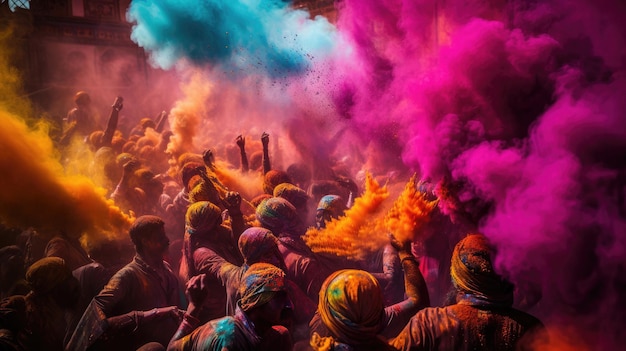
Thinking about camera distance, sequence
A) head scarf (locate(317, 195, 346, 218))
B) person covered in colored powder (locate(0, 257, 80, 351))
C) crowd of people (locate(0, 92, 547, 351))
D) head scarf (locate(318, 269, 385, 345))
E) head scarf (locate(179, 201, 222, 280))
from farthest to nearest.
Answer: head scarf (locate(317, 195, 346, 218))
head scarf (locate(179, 201, 222, 280))
person covered in colored powder (locate(0, 257, 80, 351))
crowd of people (locate(0, 92, 547, 351))
head scarf (locate(318, 269, 385, 345))

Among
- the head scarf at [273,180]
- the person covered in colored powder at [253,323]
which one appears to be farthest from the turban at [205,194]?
the person covered in colored powder at [253,323]

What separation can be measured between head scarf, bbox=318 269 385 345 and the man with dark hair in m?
2.12

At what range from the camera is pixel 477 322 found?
137 inches

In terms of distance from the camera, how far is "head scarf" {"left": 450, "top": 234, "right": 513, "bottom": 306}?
3549 millimetres

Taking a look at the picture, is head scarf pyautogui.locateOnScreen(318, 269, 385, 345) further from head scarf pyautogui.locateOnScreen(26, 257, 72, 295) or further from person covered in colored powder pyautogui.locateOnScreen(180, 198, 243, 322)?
head scarf pyautogui.locateOnScreen(26, 257, 72, 295)

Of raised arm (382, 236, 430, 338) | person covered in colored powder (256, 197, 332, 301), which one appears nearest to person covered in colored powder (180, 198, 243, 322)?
person covered in colored powder (256, 197, 332, 301)

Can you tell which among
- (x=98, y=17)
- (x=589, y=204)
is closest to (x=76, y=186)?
(x=589, y=204)

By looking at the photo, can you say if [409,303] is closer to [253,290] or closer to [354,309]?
[354,309]

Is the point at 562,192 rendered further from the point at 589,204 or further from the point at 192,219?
the point at 192,219

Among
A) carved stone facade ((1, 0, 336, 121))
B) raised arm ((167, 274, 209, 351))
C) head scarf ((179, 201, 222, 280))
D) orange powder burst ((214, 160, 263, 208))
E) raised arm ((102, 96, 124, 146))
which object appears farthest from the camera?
carved stone facade ((1, 0, 336, 121))

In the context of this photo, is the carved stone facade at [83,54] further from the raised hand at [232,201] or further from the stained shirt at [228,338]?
the stained shirt at [228,338]

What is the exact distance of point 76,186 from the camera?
6.82m

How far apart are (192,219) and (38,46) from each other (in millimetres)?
17566

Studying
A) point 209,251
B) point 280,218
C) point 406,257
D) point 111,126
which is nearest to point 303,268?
point 280,218
